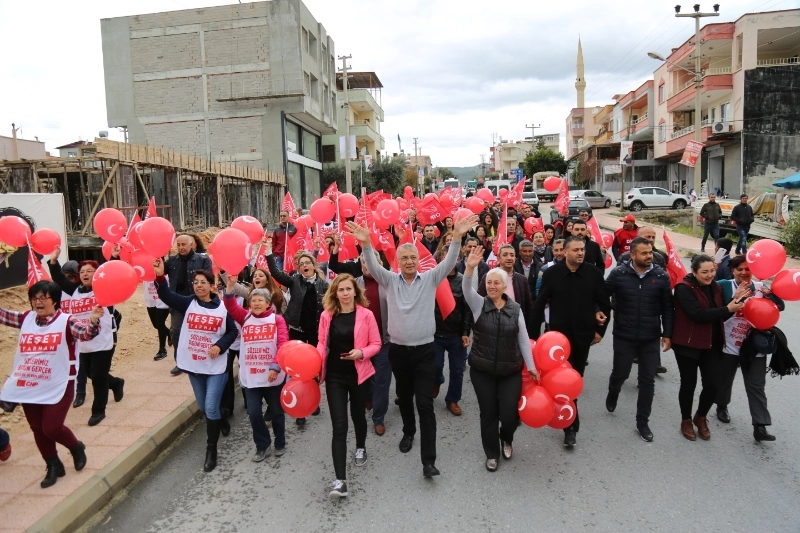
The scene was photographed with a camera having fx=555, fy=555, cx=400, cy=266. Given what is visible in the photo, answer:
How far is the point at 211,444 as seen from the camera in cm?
480

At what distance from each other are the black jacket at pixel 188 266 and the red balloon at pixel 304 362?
8.53ft

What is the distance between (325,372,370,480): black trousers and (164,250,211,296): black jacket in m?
2.88

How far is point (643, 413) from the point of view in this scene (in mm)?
5039

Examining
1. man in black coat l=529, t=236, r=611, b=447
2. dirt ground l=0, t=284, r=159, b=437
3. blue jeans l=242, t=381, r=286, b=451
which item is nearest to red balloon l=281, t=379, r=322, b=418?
blue jeans l=242, t=381, r=286, b=451

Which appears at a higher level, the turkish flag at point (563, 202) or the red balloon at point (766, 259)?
the turkish flag at point (563, 202)

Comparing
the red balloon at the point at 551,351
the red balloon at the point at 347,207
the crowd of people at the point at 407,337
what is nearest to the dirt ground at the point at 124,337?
the crowd of people at the point at 407,337

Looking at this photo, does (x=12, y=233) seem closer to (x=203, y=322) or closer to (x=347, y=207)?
(x=203, y=322)

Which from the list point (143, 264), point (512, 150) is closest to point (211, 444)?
point (143, 264)

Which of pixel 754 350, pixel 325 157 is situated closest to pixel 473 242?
pixel 754 350

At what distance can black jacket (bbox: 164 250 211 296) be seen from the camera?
259 inches

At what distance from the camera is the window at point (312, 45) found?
33.4 m

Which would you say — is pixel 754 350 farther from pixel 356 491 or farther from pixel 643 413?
pixel 356 491

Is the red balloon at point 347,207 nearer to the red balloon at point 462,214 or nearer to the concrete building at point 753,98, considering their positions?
the red balloon at point 462,214

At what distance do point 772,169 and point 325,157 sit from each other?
98.6ft
